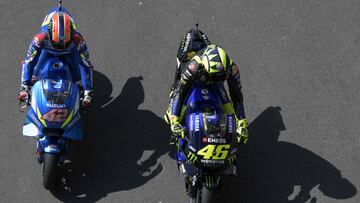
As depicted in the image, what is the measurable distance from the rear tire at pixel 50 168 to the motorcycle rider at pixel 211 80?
1868 mm

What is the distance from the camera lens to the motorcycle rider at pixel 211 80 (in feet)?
38.7

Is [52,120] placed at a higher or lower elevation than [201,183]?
higher

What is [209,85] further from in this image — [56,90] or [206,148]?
[56,90]

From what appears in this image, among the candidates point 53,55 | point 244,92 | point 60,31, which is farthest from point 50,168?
point 244,92

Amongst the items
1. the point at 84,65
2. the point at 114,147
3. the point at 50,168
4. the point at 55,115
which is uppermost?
the point at 84,65

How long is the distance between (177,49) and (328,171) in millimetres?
3633

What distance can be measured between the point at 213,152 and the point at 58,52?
3.24 metres

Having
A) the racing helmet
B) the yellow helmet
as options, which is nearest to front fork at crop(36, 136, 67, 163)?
the racing helmet

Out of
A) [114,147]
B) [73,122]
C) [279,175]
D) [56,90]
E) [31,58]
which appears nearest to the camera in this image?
[56,90]

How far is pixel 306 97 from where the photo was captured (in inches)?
547

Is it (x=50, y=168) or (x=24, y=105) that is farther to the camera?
(x=24, y=105)

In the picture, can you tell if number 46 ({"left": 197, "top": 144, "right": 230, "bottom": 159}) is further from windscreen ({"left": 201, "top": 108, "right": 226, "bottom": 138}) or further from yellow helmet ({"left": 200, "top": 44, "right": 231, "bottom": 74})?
yellow helmet ({"left": 200, "top": 44, "right": 231, "bottom": 74})

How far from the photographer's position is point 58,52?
12773mm

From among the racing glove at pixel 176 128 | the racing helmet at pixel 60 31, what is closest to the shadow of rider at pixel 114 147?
the racing glove at pixel 176 128
